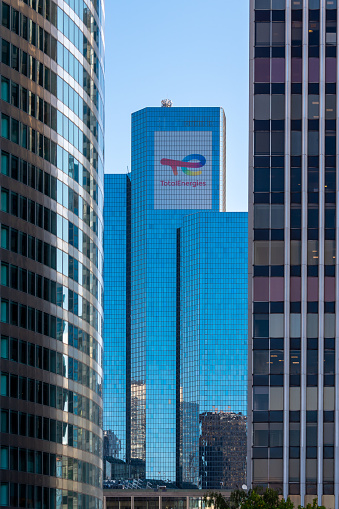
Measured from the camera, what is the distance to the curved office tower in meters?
94.6

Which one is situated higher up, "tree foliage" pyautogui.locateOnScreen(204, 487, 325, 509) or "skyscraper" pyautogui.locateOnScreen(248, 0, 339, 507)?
"skyscraper" pyautogui.locateOnScreen(248, 0, 339, 507)

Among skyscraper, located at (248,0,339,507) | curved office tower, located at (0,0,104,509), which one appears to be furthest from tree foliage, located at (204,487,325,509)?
curved office tower, located at (0,0,104,509)

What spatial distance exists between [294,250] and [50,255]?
26.4m

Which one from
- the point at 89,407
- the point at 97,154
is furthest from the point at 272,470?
the point at 97,154

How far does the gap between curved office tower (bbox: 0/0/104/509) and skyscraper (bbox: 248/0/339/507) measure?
734 inches

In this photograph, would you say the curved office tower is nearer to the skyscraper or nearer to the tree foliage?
the tree foliage

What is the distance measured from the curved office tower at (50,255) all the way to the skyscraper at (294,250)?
1865 centimetres

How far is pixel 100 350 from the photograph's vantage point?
12369 centimetres

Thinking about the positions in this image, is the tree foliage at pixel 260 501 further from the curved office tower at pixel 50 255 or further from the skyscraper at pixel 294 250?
the curved office tower at pixel 50 255

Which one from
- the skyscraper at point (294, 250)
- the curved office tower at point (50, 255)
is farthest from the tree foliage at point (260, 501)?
the curved office tower at point (50, 255)

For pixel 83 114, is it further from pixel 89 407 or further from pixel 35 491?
pixel 35 491

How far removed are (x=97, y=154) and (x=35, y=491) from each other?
42215 millimetres

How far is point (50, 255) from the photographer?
103375 mm

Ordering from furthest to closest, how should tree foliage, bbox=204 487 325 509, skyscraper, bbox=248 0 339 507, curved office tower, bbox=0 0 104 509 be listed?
skyscraper, bbox=248 0 339 507, curved office tower, bbox=0 0 104 509, tree foliage, bbox=204 487 325 509
